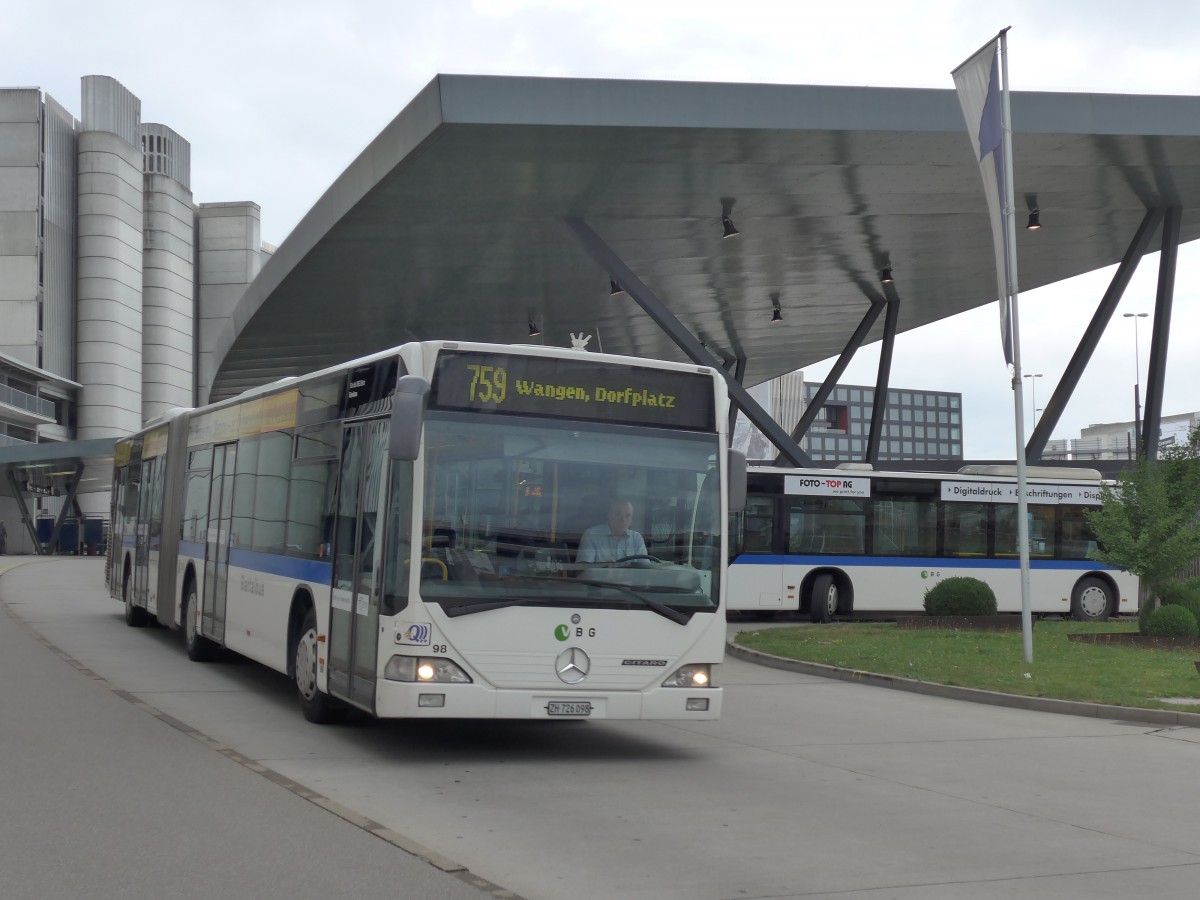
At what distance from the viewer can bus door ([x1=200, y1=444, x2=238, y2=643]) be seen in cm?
1535

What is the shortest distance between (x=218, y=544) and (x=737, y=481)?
718cm

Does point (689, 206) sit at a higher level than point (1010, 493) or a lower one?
higher

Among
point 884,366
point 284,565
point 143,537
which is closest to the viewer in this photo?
point 284,565

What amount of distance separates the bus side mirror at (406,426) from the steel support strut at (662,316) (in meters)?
18.6

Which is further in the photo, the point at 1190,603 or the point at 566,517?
the point at 1190,603

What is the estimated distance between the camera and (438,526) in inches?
386

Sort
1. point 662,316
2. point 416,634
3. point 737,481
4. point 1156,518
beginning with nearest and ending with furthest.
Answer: point 416,634
point 737,481
point 1156,518
point 662,316

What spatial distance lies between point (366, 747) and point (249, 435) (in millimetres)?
5038

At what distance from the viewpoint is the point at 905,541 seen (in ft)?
90.9

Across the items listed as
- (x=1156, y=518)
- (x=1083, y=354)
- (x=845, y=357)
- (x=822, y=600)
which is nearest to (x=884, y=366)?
(x=845, y=357)

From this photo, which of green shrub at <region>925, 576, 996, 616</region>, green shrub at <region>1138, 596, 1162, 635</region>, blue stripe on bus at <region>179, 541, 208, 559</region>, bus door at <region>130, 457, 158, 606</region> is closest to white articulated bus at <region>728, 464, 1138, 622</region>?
green shrub at <region>925, 576, 996, 616</region>

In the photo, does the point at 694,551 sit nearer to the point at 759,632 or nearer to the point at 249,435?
the point at 249,435

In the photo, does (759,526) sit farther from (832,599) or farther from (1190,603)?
(1190,603)

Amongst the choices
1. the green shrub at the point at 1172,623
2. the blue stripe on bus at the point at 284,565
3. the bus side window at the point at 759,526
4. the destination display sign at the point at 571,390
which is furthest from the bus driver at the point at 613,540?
the bus side window at the point at 759,526
